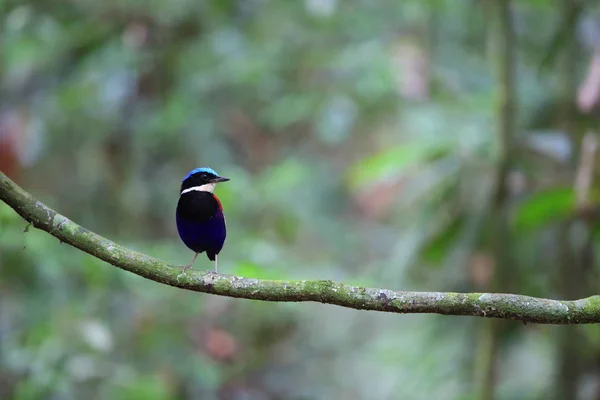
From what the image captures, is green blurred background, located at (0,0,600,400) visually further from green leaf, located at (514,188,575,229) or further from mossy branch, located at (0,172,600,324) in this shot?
mossy branch, located at (0,172,600,324)

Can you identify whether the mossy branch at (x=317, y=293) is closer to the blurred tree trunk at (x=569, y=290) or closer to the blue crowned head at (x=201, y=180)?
the blue crowned head at (x=201, y=180)

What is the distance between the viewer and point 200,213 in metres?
2.82

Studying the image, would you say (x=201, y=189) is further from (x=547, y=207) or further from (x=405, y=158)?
(x=547, y=207)

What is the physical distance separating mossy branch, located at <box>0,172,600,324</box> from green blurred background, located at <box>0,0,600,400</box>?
1.07 m

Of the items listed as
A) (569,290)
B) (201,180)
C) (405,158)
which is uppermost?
(405,158)

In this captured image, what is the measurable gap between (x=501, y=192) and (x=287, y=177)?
226cm

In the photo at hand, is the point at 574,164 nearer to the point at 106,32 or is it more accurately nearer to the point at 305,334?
the point at 106,32

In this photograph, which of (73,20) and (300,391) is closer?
(73,20)

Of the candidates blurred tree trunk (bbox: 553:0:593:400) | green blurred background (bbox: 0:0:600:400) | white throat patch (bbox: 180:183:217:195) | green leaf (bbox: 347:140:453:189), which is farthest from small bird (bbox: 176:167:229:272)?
blurred tree trunk (bbox: 553:0:593:400)

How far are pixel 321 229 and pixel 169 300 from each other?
2.05 m

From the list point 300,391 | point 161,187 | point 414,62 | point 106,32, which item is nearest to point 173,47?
point 106,32

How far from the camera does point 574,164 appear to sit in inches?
185

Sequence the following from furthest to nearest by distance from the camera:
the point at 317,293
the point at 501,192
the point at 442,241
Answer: the point at 442,241, the point at 501,192, the point at 317,293

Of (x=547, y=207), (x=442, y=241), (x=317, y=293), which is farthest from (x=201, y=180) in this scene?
(x=547, y=207)
